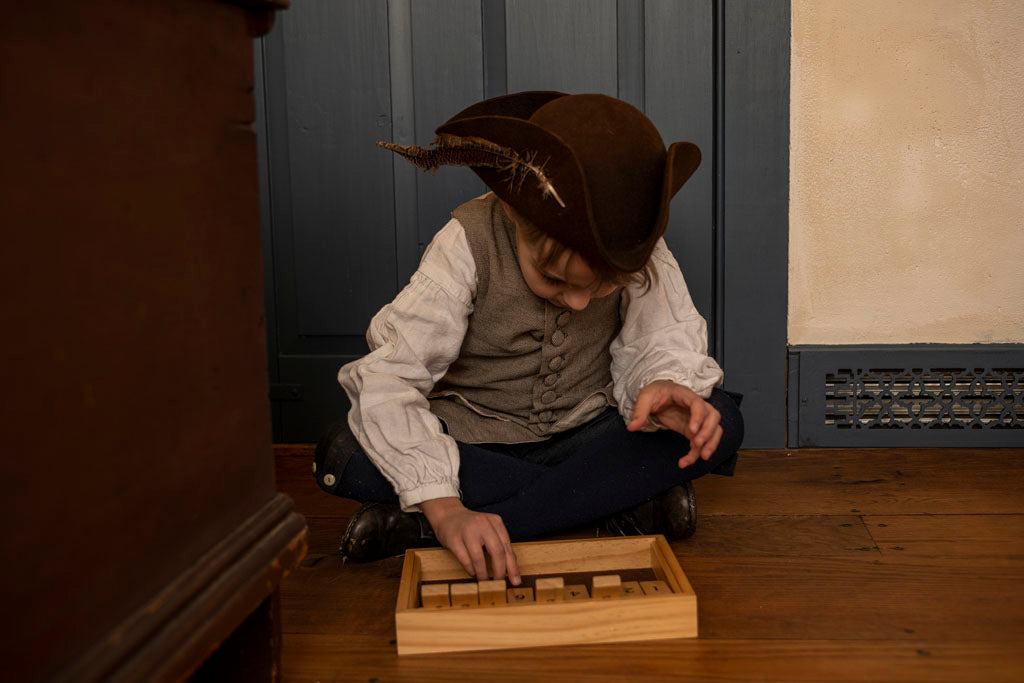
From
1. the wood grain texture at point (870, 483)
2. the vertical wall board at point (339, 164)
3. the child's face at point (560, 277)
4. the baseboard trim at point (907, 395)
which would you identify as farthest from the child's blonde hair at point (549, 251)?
the baseboard trim at point (907, 395)

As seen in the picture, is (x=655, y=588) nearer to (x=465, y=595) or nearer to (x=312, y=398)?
(x=465, y=595)

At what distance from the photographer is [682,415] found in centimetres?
116

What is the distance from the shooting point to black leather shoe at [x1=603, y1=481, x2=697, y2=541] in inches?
49.3

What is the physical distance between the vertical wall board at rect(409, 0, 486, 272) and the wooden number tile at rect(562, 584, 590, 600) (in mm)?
852

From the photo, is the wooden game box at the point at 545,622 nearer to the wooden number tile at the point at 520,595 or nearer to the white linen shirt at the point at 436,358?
the wooden number tile at the point at 520,595

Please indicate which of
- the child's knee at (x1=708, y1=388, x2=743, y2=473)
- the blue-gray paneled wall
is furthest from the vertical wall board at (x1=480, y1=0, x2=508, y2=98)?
the child's knee at (x1=708, y1=388, x2=743, y2=473)

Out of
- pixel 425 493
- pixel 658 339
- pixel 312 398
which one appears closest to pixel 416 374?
pixel 425 493

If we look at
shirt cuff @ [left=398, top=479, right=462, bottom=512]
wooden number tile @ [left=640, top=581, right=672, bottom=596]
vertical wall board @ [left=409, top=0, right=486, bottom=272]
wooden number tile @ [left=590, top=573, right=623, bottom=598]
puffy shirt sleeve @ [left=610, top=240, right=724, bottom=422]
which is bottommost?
wooden number tile @ [left=640, top=581, right=672, bottom=596]

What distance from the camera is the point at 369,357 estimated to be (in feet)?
3.82

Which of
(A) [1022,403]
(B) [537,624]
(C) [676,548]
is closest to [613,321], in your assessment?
(C) [676,548]

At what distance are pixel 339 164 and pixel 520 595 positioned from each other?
1.01 meters

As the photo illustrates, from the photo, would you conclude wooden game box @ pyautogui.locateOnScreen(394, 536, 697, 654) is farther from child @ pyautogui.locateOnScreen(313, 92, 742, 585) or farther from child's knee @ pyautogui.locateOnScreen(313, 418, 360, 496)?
child's knee @ pyautogui.locateOnScreen(313, 418, 360, 496)

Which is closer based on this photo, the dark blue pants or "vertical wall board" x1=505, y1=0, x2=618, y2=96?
the dark blue pants

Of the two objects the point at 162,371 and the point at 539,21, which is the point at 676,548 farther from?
the point at 539,21
